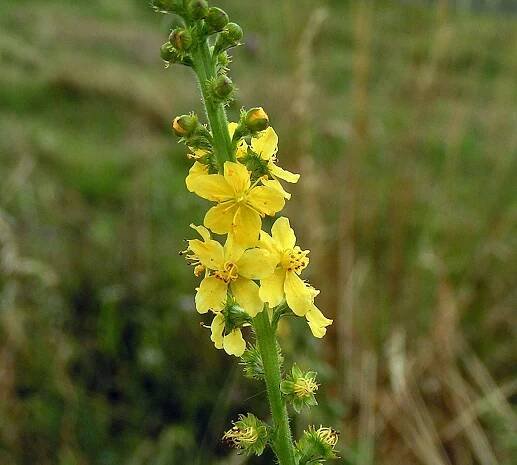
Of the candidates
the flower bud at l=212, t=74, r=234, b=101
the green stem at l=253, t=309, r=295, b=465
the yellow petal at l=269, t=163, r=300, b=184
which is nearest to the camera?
the flower bud at l=212, t=74, r=234, b=101

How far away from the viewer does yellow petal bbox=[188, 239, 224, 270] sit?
1.83m

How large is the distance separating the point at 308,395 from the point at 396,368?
2759 mm

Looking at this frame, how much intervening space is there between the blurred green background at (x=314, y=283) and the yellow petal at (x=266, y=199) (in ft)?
4.67

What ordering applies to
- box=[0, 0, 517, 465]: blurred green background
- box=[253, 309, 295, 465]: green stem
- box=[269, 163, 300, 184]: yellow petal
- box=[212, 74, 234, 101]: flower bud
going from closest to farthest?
1. box=[212, 74, 234, 101]: flower bud
2. box=[253, 309, 295, 465]: green stem
3. box=[269, 163, 300, 184]: yellow petal
4. box=[0, 0, 517, 465]: blurred green background

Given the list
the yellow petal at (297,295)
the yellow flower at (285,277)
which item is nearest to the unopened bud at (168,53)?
the yellow flower at (285,277)

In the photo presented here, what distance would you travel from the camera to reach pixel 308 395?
181 centimetres

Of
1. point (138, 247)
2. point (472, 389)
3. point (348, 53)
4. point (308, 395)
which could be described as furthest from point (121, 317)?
point (348, 53)

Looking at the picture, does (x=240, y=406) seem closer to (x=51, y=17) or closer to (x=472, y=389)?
(x=472, y=389)

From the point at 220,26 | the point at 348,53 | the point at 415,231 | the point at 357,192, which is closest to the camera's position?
the point at 220,26

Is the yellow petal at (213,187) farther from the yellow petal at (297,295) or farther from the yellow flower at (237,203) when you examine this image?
the yellow petal at (297,295)

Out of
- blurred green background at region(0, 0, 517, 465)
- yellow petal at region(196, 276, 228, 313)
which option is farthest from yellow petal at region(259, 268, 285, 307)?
blurred green background at region(0, 0, 517, 465)

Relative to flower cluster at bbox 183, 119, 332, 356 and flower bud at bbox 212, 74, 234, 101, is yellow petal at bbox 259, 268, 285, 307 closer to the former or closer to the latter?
flower cluster at bbox 183, 119, 332, 356

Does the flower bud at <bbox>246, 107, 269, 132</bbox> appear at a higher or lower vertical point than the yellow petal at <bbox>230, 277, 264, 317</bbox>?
higher

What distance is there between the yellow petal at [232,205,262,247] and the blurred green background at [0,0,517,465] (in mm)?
1462
